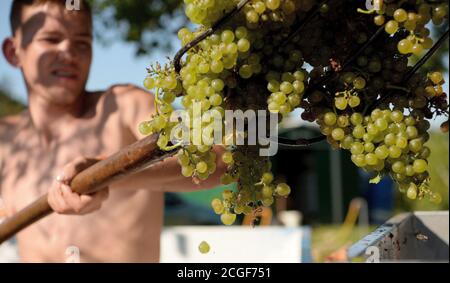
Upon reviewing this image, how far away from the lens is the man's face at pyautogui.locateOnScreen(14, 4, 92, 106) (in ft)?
7.13

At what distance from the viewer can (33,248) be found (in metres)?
2.34

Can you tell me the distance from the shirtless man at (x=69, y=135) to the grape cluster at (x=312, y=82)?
3.62 feet

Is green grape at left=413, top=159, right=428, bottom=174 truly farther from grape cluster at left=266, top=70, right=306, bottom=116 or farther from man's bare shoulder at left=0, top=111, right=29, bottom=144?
man's bare shoulder at left=0, top=111, right=29, bottom=144

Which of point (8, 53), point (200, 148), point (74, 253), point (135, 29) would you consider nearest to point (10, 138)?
point (8, 53)

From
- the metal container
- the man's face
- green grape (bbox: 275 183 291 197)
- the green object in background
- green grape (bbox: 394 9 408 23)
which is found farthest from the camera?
the green object in background

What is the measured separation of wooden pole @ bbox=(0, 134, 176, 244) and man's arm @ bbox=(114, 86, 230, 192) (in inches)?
7.4

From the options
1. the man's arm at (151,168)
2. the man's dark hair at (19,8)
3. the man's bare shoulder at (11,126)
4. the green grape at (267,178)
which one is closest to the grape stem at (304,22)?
the green grape at (267,178)

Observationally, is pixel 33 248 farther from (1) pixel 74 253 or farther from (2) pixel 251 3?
(2) pixel 251 3

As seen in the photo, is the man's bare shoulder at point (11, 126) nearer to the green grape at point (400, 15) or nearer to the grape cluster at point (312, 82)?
the grape cluster at point (312, 82)

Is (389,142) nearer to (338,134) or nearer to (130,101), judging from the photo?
(338,134)

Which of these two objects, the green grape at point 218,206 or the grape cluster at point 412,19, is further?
the green grape at point 218,206

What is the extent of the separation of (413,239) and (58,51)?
1.43 meters

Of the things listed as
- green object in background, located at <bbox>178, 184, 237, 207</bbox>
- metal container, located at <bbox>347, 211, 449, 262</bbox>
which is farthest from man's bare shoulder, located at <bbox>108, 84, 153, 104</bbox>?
green object in background, located at <bbox>178, 184, 237, 207</bbox>

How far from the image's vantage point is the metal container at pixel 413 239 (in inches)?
50.4
